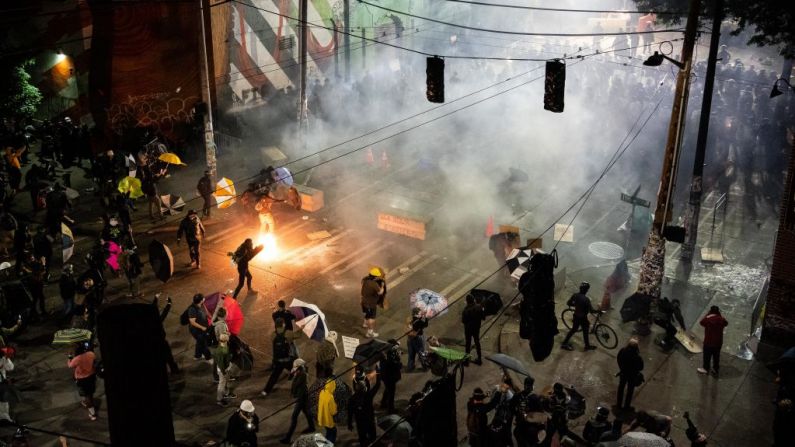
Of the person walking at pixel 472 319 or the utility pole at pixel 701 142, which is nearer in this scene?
the person walking at pixel 472 319

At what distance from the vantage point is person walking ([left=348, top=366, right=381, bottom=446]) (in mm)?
10695

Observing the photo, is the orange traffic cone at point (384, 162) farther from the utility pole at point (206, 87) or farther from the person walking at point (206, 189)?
the person walking at point (206, 189)

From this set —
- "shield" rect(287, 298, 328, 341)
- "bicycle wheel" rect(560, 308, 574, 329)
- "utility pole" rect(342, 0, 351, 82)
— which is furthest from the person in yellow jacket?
"utility pole" rect(342, 0, 351, 82)

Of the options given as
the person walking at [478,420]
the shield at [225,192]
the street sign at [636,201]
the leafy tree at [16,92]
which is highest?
the leafy tree at [16,92]

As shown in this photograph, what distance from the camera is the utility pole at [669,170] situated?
1380 cm

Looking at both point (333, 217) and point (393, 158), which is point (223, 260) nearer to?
point (333, 217)

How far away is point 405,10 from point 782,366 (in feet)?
117

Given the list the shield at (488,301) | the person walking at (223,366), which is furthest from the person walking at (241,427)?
the shield at (488,301)

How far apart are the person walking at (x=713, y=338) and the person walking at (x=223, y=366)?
8790 mm

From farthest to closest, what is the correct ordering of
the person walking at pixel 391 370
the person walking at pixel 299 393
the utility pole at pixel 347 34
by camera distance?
the utility pole at pixel 347 34, the person walking at pixel 391 370, the person walking at pixel 299 393

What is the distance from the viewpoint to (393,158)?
2694 cm

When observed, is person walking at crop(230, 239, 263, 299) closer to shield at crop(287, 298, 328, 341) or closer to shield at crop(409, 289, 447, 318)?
shield at crop(287, 298, 328, 341)

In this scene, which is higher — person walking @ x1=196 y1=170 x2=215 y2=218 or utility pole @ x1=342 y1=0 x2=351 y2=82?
utility pole @ x1=342 y1=0 x2=351 y2=82

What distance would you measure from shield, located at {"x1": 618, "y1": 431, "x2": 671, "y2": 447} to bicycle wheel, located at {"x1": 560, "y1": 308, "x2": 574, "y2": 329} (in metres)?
5.53
